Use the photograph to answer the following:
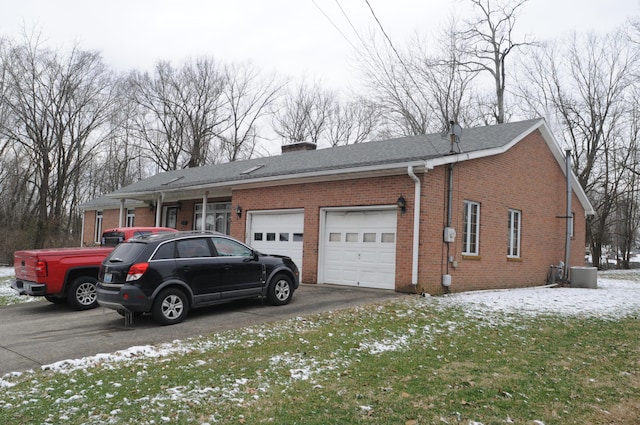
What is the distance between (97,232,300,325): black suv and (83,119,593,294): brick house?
364cm

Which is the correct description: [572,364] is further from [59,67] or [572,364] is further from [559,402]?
[59,67]

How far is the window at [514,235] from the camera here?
52.0ft

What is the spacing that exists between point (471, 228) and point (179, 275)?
8.50 m

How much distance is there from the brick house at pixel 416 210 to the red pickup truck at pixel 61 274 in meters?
5.59

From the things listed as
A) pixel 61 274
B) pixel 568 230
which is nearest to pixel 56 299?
pixel 61 274

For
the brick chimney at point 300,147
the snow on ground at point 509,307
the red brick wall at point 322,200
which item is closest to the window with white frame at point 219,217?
the red brick wall at point 322,200

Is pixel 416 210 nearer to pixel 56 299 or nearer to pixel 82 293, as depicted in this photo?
pixel 82 293

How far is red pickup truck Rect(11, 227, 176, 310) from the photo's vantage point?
33.0 ft

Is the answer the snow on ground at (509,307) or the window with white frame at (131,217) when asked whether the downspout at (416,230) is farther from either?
the window with white frame at (131,217)

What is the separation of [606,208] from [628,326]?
3060 cm

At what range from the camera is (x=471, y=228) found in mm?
14078

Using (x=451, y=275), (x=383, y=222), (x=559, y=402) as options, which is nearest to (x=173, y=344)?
(x=559, y=402)

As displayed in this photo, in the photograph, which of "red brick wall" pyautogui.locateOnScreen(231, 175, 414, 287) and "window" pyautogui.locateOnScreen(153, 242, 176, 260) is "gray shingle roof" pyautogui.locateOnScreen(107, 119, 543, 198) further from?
"window" pyautogui.locateOnScreen(153, 242, 176, 260)

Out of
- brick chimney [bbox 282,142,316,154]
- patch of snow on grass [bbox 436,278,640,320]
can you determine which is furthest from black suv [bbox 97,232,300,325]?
brick chimney [bbox 282,142,316,154]
